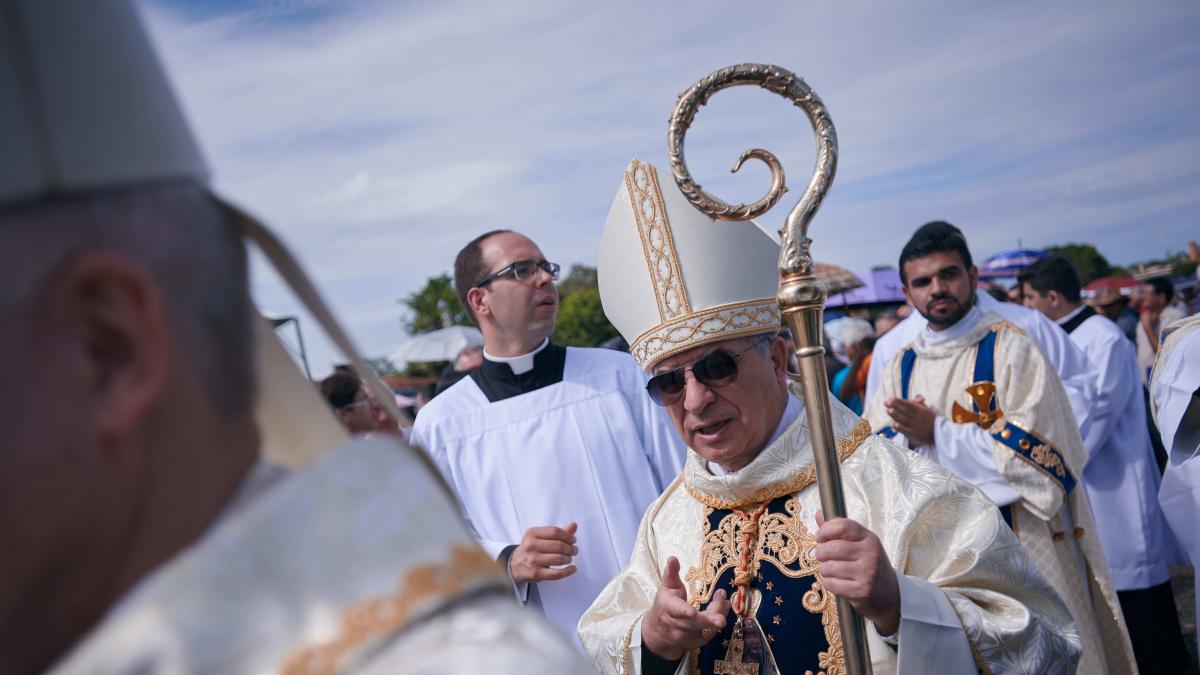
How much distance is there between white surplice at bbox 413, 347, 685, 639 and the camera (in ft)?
13.7

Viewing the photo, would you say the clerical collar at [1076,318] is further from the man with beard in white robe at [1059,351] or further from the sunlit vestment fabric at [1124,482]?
the man with beard in white robe at [1059,351]

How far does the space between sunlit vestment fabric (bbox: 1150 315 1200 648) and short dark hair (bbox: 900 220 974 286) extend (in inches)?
45.5

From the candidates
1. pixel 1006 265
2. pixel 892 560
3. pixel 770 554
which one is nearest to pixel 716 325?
pixel 770 554

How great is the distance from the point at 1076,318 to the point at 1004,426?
269 centimetres

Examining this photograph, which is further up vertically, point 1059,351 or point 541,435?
point 541,435

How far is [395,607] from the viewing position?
35.1 inches

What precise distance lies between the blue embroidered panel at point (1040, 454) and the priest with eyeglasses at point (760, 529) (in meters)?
1.60

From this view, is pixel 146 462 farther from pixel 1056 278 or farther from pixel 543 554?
pixel 1056 278

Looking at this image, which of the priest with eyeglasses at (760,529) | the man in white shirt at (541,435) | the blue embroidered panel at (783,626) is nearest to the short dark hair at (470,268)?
the man in white shirt at (541,435)

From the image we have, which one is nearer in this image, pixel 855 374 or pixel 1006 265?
pixel 855 374

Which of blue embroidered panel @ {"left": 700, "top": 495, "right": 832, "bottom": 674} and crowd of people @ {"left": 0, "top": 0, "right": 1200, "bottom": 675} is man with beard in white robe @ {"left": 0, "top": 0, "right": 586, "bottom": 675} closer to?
crowd of people @ {"left": 0, "top": 0, "right": 1200, "bottom": 675}

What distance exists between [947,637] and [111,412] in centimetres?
213

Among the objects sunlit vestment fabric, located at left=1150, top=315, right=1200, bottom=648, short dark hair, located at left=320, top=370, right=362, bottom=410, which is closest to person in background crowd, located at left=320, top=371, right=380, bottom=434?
short dark hair, located at left=320, top=370, right=362, bottom=410

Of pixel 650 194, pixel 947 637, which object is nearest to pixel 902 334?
pixel 650 194
